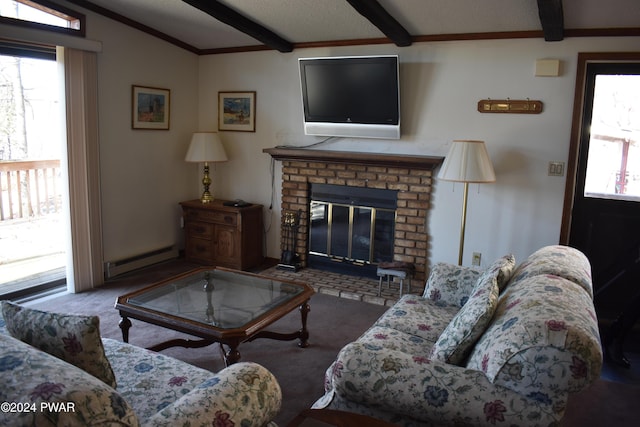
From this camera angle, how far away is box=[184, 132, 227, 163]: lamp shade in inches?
185

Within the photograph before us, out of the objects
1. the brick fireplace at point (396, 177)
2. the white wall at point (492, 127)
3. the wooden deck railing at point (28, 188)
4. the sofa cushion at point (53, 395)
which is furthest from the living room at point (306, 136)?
the sofa cushion at point (53, 395)

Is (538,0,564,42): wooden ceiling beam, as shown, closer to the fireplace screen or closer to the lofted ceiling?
the lofted ceiling

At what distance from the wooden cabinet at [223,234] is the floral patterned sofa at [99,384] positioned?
94.6 inches

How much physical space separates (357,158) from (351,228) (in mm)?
671

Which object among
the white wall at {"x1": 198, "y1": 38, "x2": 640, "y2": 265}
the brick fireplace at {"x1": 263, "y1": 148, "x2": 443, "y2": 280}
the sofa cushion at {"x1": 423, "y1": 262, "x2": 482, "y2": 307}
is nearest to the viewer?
the sofa cushion at {"x1": 423, "y1": 262, "x2": 482, "y2": 307}

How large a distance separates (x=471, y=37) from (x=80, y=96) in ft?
10.1

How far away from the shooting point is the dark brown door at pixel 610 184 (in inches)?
Answer: 139

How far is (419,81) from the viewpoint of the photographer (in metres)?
4.07

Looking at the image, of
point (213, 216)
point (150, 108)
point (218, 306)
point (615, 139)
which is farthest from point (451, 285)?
point (150, 108)

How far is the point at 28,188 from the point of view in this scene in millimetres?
4547

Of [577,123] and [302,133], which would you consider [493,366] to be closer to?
[577,123]

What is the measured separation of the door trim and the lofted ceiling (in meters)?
0.15

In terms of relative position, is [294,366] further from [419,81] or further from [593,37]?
[593,37]

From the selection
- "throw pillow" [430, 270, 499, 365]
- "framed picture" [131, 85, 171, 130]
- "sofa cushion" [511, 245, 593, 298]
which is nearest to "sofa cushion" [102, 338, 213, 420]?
"throw pillow" [430, 270, 499, 365]
